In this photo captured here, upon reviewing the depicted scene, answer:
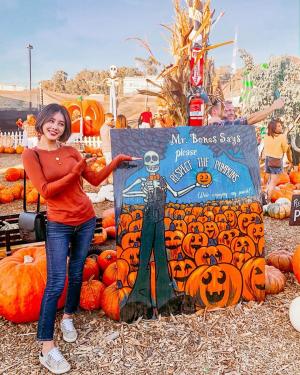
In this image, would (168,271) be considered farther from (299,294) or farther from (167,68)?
(167,68)

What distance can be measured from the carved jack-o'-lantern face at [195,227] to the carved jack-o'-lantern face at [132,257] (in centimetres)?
45

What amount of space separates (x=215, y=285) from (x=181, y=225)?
0.57 meters

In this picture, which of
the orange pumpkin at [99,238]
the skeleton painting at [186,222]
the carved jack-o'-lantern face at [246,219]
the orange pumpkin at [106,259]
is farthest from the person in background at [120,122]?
the carved jack-o'-lantern face at [246,219]

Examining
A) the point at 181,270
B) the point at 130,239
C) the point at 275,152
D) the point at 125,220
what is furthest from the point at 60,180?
the point at 275,152

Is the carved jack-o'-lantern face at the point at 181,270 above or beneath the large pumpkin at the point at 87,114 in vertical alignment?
beneath

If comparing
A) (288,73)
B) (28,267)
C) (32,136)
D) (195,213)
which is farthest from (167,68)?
(288,73)

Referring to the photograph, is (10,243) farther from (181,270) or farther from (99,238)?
(181,270)

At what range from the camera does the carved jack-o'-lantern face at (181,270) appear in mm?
3014

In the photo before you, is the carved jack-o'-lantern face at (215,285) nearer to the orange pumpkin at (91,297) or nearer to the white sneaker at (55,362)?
the orange pumpkin at (91,297)

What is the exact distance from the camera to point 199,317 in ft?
9.91

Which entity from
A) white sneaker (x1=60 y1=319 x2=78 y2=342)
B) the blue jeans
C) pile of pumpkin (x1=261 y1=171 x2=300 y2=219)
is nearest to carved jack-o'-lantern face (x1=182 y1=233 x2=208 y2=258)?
the blue jeans

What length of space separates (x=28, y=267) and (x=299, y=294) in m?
2.30

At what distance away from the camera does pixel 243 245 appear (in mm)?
3131

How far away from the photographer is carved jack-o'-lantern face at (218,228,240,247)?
3.10 meters
